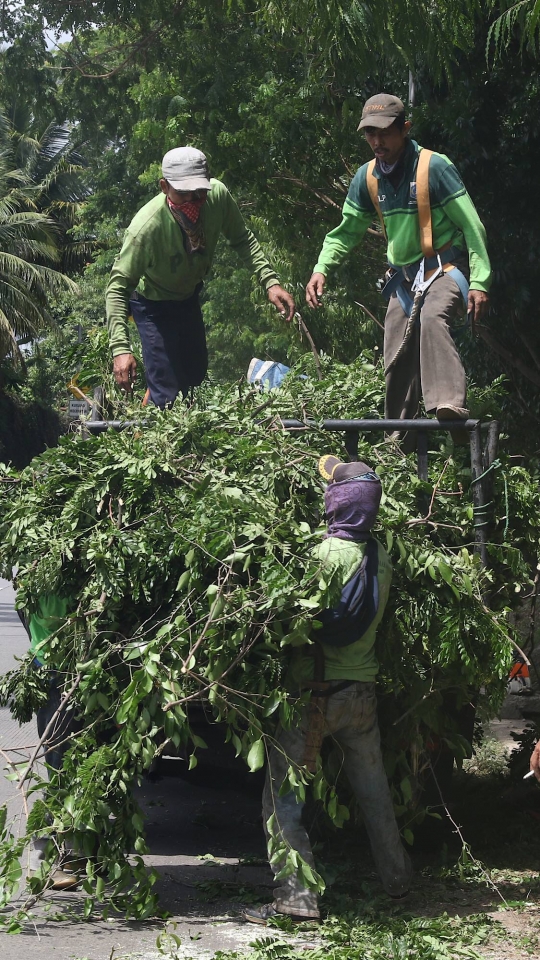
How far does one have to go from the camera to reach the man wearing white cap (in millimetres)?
6574

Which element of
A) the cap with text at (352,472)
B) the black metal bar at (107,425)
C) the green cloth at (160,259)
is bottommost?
the cap with text at (352,472)

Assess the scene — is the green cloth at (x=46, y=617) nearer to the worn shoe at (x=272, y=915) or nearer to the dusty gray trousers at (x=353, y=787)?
the dusty gray trousers at (x=353, y=787)

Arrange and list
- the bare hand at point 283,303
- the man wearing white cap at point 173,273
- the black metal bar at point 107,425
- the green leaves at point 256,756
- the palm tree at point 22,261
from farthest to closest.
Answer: the palm tree at point 22,261, the bare hand at point 283,303, the man wearing white cap at point 173,273, the black metal bar at point 107,425, the green leaves at point 256,756

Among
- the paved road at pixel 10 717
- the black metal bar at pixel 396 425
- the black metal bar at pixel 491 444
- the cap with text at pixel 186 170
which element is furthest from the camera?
the paved road at pixel 10 717

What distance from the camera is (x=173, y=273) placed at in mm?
6898

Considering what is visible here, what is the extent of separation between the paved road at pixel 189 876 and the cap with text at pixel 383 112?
3.16 m

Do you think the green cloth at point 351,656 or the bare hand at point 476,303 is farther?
the bare hand at point 476,303

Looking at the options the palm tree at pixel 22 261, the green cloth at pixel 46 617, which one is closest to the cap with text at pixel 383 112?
the green cloth at pixel 46 617

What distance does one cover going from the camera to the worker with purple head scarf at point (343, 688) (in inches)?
200

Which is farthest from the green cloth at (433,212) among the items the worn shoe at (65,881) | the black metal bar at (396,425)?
the worn shoe at (65,881)

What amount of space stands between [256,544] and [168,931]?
152 centimetres

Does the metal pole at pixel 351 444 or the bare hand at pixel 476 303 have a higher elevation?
the bare hand at pixel 476 303

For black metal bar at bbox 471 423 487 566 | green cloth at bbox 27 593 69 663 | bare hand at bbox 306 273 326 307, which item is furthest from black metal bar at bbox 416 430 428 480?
green cloth at bbox 27 593 69 663

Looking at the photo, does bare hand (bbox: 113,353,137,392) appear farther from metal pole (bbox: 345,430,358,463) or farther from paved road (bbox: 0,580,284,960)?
paved road (bbox: 0,580,284,960)
